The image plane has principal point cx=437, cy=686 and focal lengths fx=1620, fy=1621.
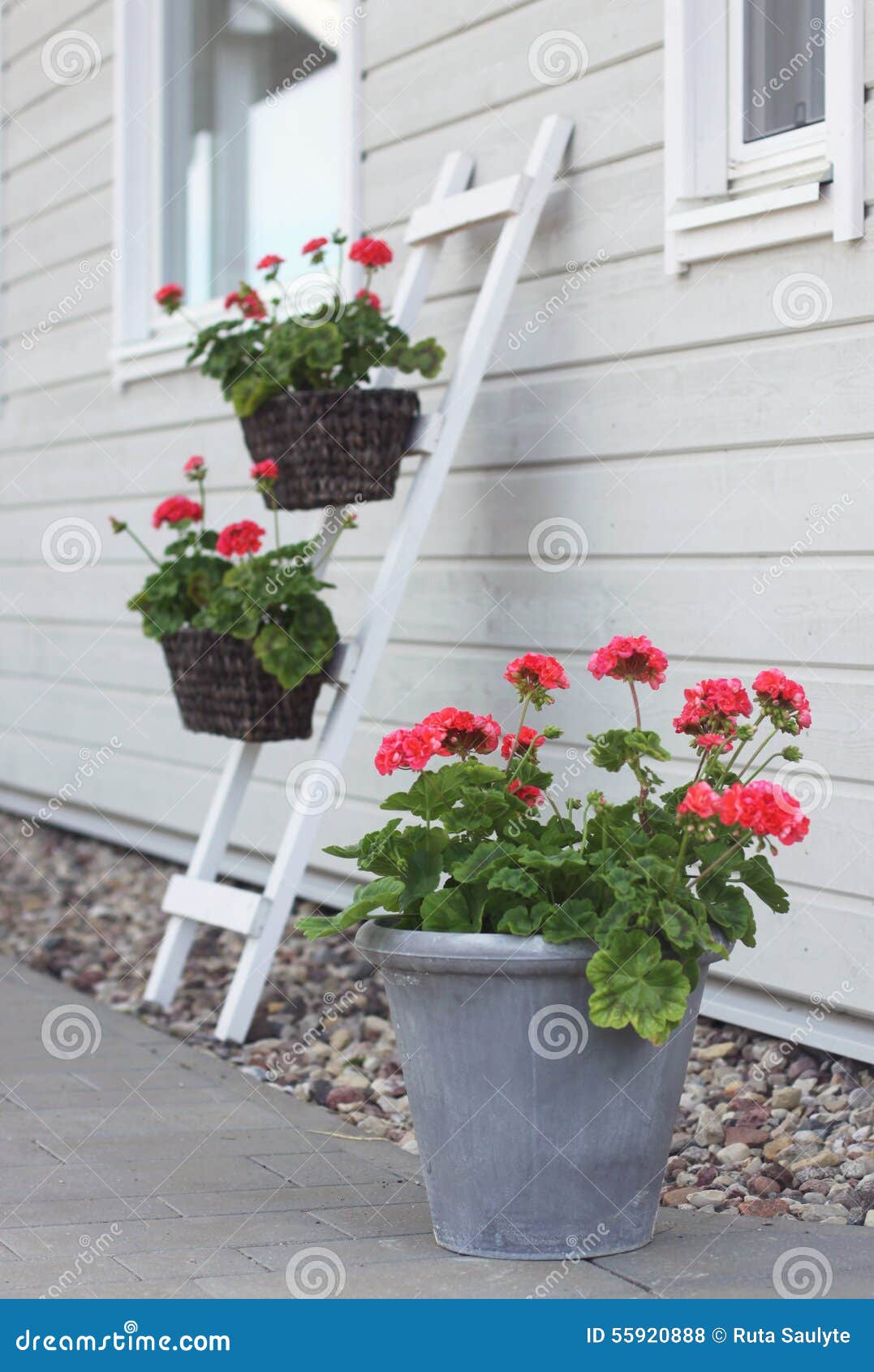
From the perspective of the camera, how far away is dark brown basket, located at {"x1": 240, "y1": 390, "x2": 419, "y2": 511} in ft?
11.6

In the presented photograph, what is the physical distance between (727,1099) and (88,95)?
4.53 m

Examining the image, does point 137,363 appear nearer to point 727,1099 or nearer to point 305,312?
point 305,312

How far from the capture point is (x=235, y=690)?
3.64 m

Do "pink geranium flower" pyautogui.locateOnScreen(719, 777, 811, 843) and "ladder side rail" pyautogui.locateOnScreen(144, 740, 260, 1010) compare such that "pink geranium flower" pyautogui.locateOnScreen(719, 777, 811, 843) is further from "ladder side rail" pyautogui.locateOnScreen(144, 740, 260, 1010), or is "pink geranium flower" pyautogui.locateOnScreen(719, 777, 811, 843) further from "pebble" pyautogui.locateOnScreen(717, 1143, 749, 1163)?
"ladder side rail" pyautogui.locateOnScreen(144, 740, 260, 1010)
